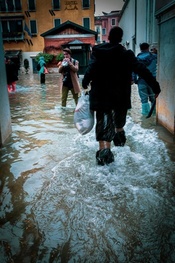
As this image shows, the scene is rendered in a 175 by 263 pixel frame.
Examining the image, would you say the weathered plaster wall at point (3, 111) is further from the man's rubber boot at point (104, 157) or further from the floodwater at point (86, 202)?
the man's rubber boot at point (104, 157)

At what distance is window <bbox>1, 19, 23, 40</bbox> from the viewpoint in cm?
4059

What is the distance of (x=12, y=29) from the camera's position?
41.2 meters

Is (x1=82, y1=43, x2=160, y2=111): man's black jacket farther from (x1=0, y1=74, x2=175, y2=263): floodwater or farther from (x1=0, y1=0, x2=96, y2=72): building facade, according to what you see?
(x1=0, y1=0, x2=96, y2=72): building facade

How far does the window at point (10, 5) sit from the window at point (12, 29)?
1.83 m

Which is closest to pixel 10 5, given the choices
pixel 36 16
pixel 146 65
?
pixel 36 16

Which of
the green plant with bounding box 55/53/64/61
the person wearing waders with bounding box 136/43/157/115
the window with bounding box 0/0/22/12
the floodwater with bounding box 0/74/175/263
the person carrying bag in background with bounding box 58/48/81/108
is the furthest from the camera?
the window with bounding box 0/0/22/12

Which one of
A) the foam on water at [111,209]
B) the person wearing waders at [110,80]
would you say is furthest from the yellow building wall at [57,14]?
the foam on water at [111,209]

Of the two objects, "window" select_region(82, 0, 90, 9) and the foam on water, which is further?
"window" select_region(82, 0, 90, 9)

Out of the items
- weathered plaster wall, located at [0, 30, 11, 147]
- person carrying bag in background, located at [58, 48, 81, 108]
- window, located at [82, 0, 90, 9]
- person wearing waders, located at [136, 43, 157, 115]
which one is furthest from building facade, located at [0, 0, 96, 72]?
weathered plaster wall, located at [0, 30, 11, 147]

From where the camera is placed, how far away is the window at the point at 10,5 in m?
40.7

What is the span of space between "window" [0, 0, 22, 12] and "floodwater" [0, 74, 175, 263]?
1644 inches

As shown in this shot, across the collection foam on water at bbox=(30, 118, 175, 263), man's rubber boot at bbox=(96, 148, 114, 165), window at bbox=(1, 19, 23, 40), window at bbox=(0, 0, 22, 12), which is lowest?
foam on water at bbox=(30, 118, 175, 263)

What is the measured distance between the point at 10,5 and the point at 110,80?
43.6 meters

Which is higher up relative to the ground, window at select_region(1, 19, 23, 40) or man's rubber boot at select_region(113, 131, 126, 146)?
window at select_region(1, 19, 23, 40)
